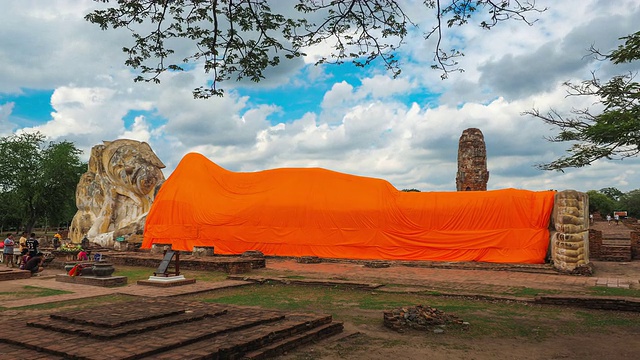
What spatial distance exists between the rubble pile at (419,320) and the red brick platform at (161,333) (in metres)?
0.72

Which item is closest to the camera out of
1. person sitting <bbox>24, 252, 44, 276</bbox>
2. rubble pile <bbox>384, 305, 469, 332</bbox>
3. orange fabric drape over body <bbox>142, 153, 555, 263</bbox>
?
rubble pile <bbox>384, 305, 469, 332</bbox>

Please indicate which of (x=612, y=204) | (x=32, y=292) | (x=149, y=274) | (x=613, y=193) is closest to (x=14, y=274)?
(x=32, y=292)

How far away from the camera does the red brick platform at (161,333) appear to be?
479 centimetres

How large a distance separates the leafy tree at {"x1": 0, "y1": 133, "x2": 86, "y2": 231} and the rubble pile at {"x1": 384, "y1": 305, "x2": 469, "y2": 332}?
106 feet

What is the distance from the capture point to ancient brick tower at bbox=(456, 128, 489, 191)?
2092 centimetres

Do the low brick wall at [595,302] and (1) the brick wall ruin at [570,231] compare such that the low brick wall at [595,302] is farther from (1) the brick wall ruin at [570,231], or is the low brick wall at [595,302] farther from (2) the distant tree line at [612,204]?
(2) the distant tree line at [612,204]

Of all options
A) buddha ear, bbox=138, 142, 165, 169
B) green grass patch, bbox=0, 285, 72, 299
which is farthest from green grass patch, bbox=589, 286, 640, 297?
buddha ear, bbox=138, 142, 165, 169

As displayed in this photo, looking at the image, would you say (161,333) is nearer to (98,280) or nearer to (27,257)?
(98,280)

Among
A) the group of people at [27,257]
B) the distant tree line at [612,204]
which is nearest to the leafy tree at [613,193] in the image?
the distant tree line at [612,204]

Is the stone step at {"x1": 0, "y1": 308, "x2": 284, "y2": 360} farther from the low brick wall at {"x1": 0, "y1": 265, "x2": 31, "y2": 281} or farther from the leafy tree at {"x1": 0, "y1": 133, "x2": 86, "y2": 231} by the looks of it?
the leafy tree at {"x1": 0, "y1": 133, "x2": 86, "y2": 231}

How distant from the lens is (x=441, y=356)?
5328 mm

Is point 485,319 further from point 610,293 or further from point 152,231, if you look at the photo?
point 152,231

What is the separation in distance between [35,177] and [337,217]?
24798mm

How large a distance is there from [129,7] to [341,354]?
14.3 feet
